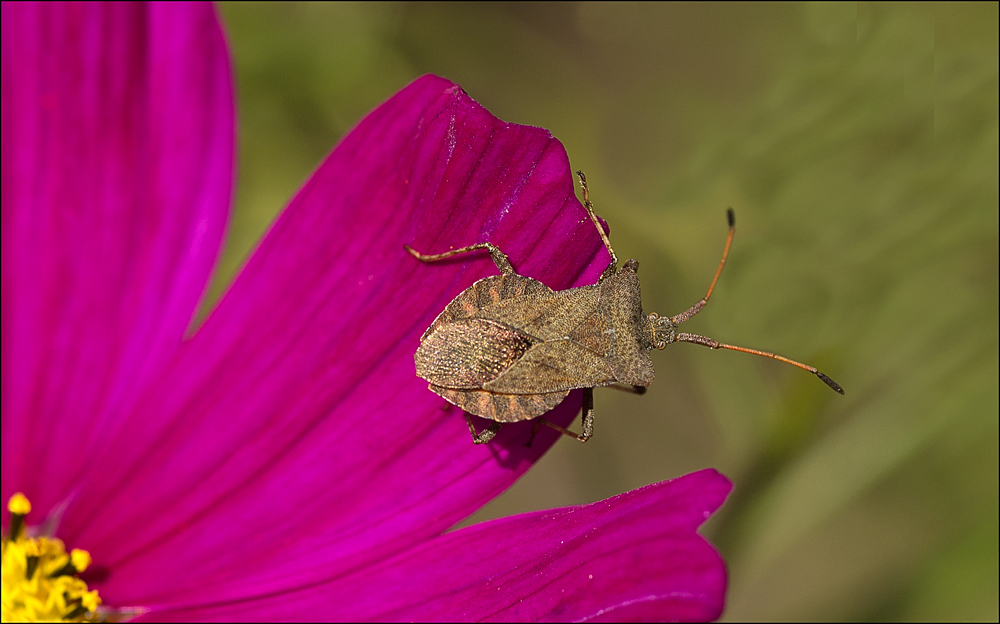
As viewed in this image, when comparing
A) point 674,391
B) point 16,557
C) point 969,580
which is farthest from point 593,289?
point 674,391

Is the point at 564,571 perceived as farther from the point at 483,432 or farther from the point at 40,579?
the point at 40,579

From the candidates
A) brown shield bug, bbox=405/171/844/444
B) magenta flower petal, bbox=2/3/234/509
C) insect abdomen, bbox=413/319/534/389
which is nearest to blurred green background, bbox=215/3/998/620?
brown shield bug, bbox=405/171/844/444

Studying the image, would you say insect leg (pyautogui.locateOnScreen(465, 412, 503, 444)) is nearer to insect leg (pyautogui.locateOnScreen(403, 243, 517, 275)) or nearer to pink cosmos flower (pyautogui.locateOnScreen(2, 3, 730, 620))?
pink cosmos flower (pyautogui.locateOnScreen(2, 3, 730, 620))

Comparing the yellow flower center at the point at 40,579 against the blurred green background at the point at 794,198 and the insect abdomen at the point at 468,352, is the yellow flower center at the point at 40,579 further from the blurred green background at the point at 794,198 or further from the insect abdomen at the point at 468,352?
the blurred green background at the point at 794,198

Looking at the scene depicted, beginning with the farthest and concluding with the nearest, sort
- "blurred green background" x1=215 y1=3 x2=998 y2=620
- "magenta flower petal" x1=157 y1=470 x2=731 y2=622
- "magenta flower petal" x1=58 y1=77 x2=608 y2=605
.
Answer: "blurred green background" x1=215 y1=3 x2=998 y2=620
"magenta flower petal" x1=58 y1=77 x2=608 y2=605
"magenta flower petal" x1=157 y1=470 x2=731 y2=622

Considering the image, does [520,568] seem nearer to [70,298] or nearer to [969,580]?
[70,298]

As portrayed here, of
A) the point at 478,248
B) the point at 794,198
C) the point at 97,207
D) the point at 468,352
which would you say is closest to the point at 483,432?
the point at 468,352
